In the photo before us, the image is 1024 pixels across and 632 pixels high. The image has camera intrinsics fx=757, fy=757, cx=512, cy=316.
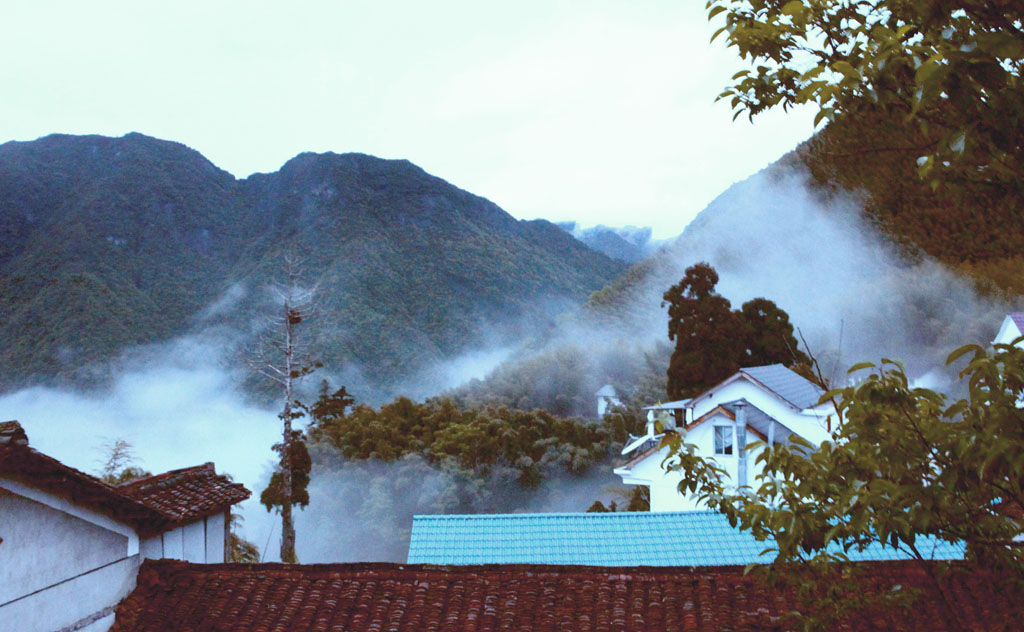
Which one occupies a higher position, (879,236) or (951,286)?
(879,236)

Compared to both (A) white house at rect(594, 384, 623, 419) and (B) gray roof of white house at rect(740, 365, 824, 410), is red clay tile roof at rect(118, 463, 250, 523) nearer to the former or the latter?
(B) gray roof of white house at rect(740, 365, 824, 410)

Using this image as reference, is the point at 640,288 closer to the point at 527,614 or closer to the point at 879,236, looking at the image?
the point at 879,236

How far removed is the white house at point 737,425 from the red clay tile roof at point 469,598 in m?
8.10

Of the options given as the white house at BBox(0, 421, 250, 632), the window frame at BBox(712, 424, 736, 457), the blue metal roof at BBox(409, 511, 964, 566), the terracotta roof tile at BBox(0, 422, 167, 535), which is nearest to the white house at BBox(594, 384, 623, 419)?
the window frame at BBox(712, 424, 736, 457)

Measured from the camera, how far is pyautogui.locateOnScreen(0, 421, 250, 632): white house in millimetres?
4316

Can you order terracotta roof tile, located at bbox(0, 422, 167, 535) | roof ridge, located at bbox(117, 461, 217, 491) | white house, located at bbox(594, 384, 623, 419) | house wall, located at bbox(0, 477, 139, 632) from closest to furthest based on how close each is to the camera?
terracotta roof tile, located at bbox(0, 422, 167, 535) < house wall, located at bbox(0, 477, 139, 632) < roof ridge, located at bbox(117, 461, 217, 491) < white house, located at bbox(594, 384, 623, 419)

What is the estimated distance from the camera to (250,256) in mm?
40938

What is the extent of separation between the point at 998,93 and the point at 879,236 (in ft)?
118

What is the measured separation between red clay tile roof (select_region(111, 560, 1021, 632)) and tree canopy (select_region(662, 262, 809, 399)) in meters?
16.1

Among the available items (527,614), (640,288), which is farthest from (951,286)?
(527,614)

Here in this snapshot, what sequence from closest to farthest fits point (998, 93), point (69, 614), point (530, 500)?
point (998, 93), point (69, 614), point (530, 500)

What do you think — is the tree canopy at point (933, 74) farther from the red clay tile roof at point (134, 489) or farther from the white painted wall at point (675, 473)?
the white painted wall at point (675, 473)

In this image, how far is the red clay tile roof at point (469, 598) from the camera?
17.0 feet

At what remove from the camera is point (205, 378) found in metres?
30.9
